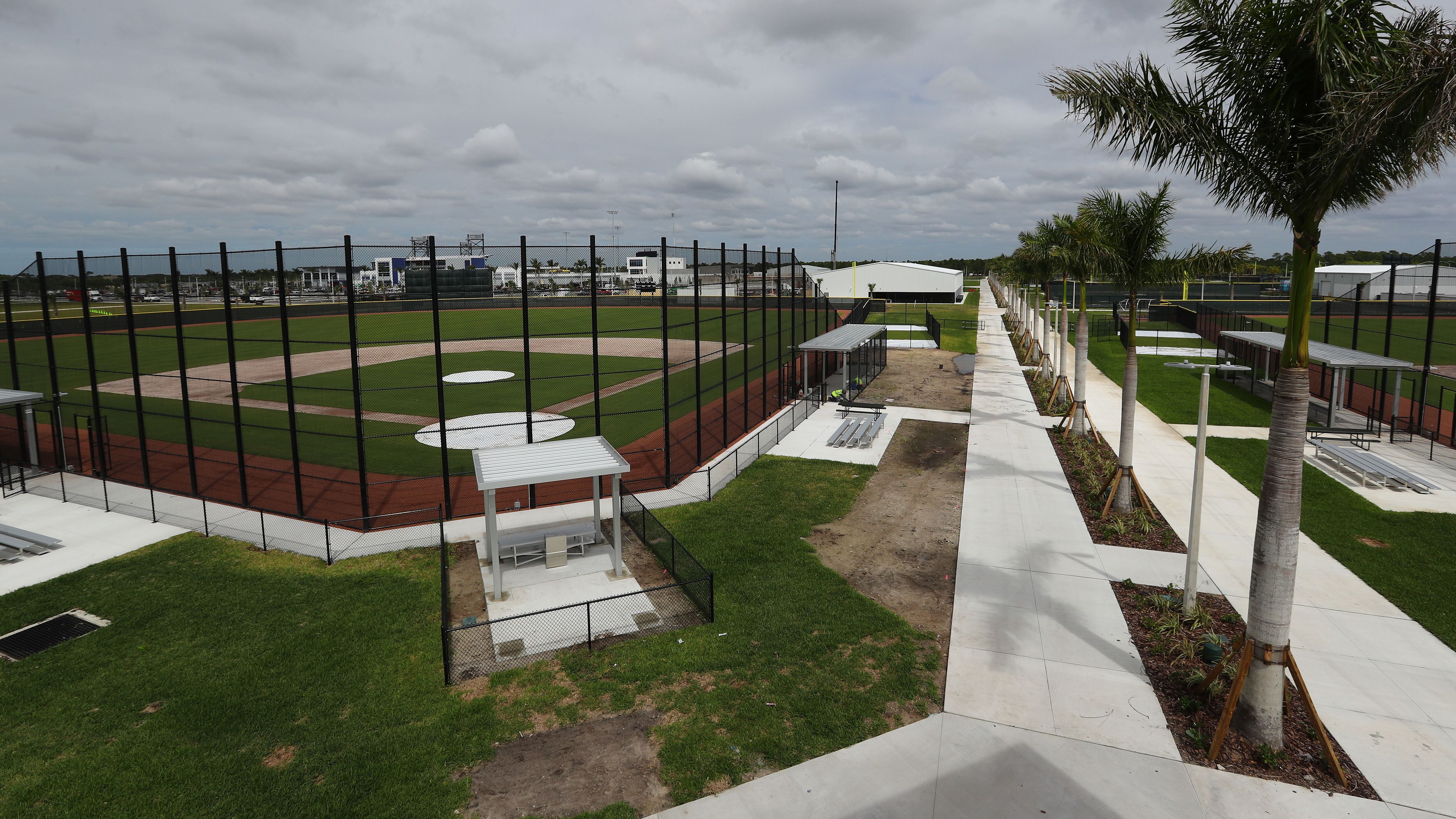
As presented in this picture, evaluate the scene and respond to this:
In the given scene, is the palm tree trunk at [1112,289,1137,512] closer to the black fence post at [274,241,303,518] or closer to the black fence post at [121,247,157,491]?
the black fence post at [274,241,303,518]

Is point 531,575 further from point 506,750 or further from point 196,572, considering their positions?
point 196,572

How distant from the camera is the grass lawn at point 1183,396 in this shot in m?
30.3

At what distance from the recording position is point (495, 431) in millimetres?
25234

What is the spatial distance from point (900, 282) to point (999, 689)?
360 ft

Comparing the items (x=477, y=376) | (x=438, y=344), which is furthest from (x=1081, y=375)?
(x=477, y=376)

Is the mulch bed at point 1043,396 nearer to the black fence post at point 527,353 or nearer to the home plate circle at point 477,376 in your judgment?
the black fence post at point 527,353

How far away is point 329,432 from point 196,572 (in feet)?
49.2

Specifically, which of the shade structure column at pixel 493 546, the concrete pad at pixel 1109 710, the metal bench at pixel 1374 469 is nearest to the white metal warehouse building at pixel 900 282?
the metal bench at pixel 1374 469

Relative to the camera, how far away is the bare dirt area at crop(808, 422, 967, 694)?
14180 mm

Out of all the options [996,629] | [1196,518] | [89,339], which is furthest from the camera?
[89,339]

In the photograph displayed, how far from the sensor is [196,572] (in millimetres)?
15781

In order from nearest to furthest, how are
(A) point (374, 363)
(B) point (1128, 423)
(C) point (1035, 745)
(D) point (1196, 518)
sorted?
(C) point (1035, 745)
(D) point (1196, 518)
(B) point (1128, 423)
(A) point (374, 363)

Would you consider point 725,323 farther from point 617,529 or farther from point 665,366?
point 617,529

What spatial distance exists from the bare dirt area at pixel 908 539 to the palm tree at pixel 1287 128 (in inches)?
196
